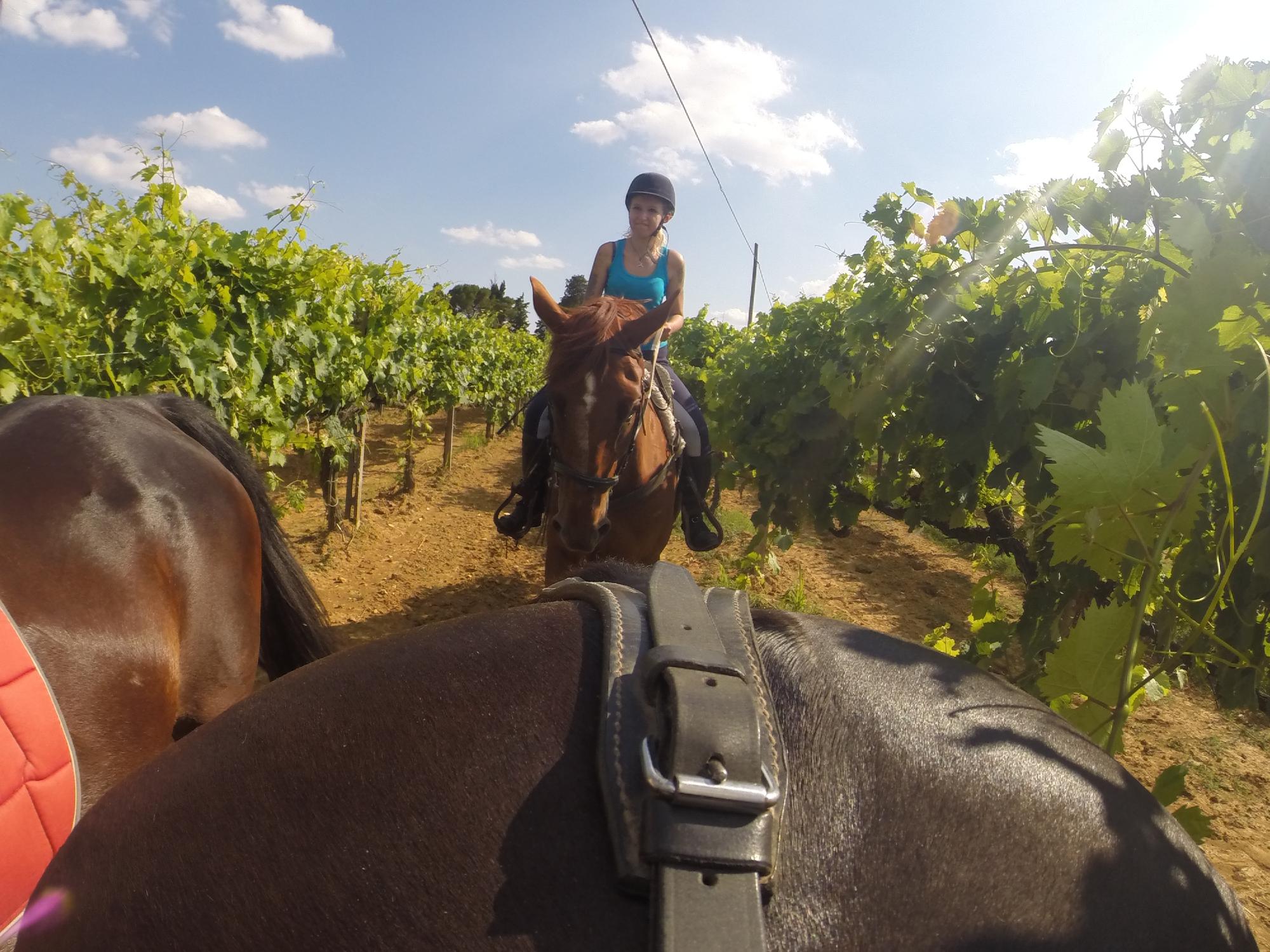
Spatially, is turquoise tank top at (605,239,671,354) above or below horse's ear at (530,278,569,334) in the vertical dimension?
above

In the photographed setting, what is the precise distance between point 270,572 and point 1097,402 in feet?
9.63

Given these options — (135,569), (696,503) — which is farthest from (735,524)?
(135,569)

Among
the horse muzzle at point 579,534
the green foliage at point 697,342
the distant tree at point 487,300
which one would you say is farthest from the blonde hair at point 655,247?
the distant tree at point 487,300

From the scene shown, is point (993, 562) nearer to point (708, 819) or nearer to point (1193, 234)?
point (1193, 234)

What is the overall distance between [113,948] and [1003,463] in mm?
2714

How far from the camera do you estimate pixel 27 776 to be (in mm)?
1384

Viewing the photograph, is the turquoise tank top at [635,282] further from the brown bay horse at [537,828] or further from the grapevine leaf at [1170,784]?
the brown bay horse at [537,828]

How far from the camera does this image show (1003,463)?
2.55 m

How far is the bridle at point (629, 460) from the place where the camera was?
3324 mm

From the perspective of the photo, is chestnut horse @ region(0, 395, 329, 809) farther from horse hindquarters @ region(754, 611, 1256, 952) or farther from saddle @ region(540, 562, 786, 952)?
horse hindquarters @ region(754, 611, 1256, 952)

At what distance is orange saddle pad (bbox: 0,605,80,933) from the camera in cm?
131

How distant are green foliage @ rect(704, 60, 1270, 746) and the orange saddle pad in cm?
196

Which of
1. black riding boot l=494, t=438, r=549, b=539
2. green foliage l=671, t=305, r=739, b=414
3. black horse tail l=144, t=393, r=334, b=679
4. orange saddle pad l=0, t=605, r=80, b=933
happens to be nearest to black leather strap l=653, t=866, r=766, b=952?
orange saddle pad l=0, t=605, r=80, b=933

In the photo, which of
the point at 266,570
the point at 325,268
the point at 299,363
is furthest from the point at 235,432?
the point at 266,570
